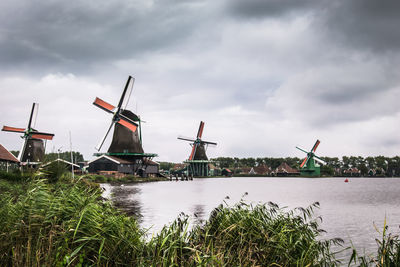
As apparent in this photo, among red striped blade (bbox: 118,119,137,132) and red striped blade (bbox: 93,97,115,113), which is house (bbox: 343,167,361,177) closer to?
red striped blade (bbox: 118,119,137,132)

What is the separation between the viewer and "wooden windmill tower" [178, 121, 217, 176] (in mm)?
91438

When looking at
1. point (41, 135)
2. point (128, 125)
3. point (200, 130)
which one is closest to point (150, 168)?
point (128, 125)

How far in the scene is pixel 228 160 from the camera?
157 m

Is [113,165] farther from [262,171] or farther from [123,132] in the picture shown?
[262,171]

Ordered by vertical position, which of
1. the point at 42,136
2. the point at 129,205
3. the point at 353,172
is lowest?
the point at 129,205

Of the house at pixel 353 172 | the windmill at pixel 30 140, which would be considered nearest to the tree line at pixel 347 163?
the house at pixel 353 172

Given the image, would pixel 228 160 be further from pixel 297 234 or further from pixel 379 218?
pixel 297 234

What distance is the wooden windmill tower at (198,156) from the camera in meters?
91.4

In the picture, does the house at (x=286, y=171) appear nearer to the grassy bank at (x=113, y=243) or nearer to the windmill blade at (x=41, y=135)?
the windmill blade at (x=41, y=135)

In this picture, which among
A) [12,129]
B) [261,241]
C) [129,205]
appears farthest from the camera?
[12,129]

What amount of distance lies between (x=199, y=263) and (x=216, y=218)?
304cm

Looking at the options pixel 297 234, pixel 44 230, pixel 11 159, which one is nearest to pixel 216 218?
pixel 297 234

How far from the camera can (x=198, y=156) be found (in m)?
91.6

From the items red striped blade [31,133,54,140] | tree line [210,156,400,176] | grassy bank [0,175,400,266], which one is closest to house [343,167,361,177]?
tree line [210,156,400,176]
